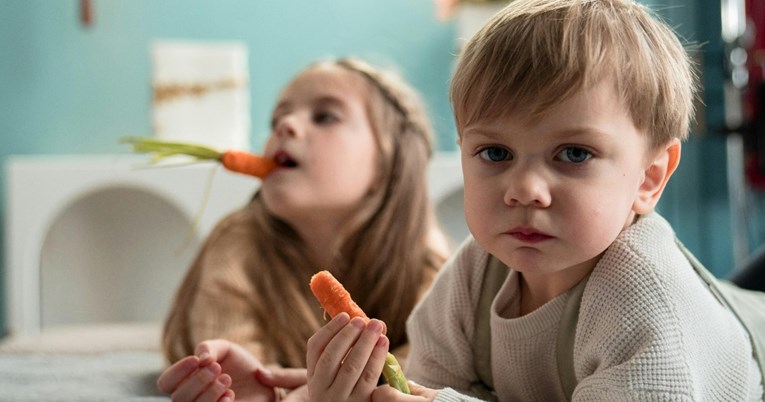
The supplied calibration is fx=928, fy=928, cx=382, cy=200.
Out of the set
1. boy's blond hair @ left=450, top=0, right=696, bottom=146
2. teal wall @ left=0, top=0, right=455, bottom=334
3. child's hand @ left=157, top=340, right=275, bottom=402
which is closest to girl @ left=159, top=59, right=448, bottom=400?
child's hand @ left=157, top=340, right=275, bottom=402

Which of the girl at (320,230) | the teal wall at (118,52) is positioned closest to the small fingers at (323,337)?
the girl at (320,230)

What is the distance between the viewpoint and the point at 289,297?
1396 mm

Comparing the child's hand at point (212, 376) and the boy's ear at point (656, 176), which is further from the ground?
the boy's ear at point (656, 176)

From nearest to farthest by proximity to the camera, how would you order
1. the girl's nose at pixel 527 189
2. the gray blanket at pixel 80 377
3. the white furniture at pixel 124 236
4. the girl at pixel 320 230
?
1. the girl's nose at pixel 527 189
2. the gray blanket at pixel 80 377
3. the girl at pixel 320 230
4. the white furniture at pixel 124 236

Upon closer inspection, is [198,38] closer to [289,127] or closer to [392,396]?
[289,127]

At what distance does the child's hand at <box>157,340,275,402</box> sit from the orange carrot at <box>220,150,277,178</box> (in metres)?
0.42

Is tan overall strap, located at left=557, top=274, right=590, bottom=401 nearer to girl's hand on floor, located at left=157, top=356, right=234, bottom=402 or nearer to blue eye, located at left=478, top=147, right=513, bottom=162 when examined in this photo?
blue eye, located at left=478, top=147, right=513, bottom=162

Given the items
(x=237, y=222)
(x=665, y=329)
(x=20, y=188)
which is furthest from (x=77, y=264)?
(x=665, y=329)

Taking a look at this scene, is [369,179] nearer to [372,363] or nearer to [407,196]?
[407,196]

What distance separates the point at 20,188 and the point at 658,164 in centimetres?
174

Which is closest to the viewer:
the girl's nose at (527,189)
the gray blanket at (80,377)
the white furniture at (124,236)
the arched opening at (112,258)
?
the girl's nose at (527,189)

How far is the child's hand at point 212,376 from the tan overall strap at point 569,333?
1.07 ft

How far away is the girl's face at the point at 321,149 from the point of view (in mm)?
1383

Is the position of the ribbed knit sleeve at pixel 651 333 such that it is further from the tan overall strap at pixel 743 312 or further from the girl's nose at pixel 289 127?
the girl's nose at pixel 289 127
